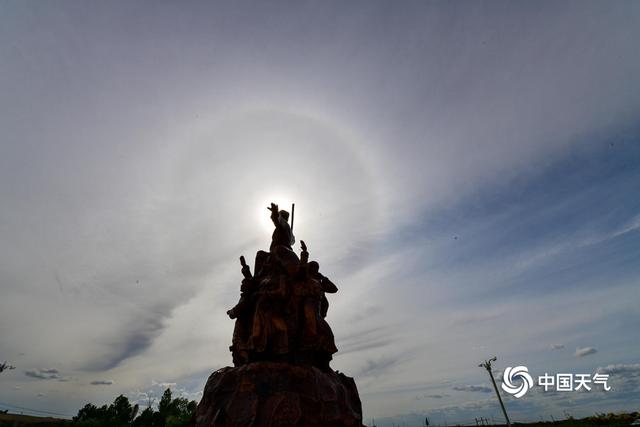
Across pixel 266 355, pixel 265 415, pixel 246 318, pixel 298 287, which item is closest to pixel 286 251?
pixel 298 287

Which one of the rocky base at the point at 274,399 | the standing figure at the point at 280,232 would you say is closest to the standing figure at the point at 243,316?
the rocky base at the point at 274,399

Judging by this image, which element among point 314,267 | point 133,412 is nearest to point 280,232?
point 314,267

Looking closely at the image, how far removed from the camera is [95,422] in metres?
42.3

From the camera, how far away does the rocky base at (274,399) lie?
982 cm

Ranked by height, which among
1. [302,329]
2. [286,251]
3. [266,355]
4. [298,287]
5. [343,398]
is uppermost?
[286,251]

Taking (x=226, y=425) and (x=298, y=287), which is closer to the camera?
(x=226, y=425)

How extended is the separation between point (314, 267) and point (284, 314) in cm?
230

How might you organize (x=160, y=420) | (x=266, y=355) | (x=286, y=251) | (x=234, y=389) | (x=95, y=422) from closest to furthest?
(x=234, y=389), (x=266, y=355), (x=286, y=251), (x=95, y=422), (x=160, y=420)

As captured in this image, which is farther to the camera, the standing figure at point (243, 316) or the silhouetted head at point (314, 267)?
the silhouetted head at point (314, 267)

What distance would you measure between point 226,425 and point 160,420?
49496 millimetres

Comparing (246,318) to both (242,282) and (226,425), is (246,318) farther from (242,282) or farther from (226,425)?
(226,425)

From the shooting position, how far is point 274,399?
10.2m

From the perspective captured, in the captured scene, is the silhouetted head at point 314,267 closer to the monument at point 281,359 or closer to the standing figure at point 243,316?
the monument at point 281,359

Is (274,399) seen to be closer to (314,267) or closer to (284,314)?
(284,314)
